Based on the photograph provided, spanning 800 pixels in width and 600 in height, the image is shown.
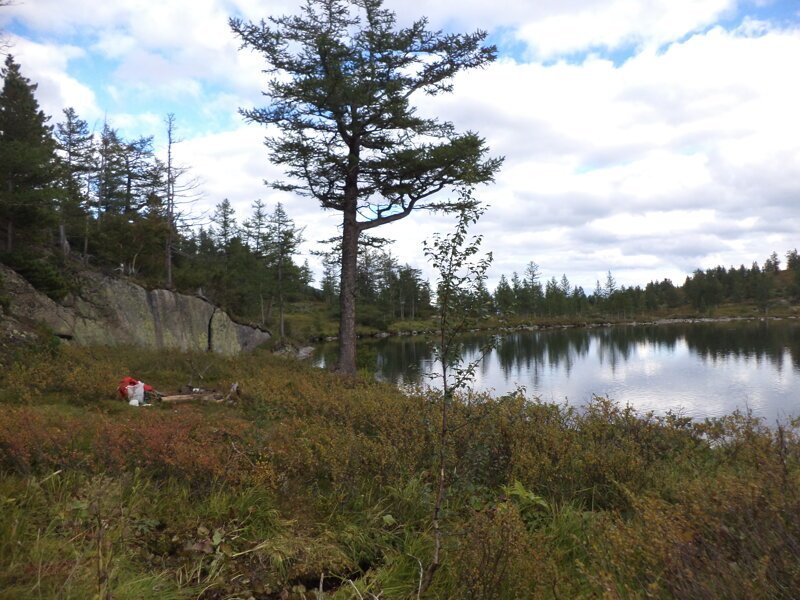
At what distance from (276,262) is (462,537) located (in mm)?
46933

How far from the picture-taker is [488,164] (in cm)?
1483

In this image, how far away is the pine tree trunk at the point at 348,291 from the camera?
49.9 ft

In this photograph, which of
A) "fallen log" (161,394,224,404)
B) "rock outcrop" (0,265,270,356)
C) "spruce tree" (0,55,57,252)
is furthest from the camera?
"spruce tree" (0,55,57,252)

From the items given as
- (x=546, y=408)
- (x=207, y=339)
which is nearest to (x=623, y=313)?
(x=207, y=339)

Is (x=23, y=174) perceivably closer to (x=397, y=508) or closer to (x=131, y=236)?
(x=131, y=236)

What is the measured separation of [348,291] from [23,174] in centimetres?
1295

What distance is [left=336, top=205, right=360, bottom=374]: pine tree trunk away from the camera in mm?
15219

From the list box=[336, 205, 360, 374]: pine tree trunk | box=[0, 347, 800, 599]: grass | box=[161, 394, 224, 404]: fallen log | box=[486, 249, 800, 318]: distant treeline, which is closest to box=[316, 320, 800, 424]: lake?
box=[336, 205, 360, 374]: pine tree trunk

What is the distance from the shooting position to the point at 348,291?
15172 mm

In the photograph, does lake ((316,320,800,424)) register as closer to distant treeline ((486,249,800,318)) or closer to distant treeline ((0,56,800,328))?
distant treeline ((0,56,800,328))

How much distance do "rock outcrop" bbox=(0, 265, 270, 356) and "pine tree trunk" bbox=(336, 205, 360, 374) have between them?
6.24m

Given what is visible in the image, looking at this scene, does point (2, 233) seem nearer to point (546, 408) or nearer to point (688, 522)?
point (546, 408)

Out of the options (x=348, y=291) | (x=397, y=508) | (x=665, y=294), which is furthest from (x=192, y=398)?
(x=665, y=294)

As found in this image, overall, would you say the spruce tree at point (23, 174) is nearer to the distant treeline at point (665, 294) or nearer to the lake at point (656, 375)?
the lake at point (656, 375)
